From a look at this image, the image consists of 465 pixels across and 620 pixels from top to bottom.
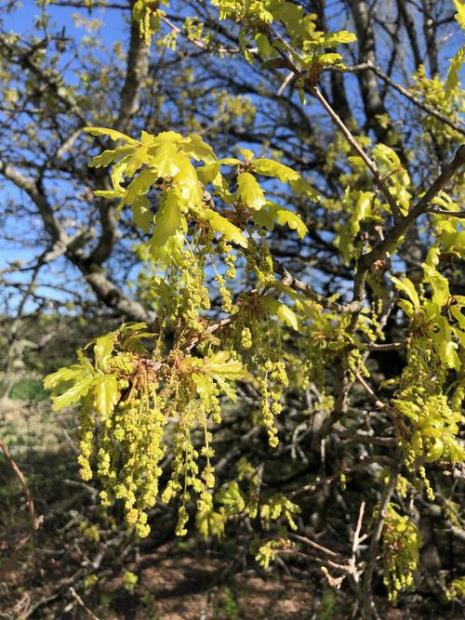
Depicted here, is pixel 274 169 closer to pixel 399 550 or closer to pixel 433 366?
pixel 433 366

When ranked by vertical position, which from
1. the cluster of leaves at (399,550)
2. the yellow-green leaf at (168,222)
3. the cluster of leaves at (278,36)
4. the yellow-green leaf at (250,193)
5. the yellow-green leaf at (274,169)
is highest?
the cluster of leaves at (278,36)

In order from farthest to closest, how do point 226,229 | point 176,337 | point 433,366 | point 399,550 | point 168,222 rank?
point 399,550
point 433,366
point 176,337
point 226,229
point 168,222

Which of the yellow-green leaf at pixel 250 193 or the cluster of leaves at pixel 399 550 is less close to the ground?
the yellow-green leaf at pixel 250 193

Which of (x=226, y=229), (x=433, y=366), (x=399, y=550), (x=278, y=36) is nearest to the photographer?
(x=226, y=229)

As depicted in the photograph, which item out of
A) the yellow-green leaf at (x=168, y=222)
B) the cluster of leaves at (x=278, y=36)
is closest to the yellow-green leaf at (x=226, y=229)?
the yellow-green leaf at (x=168, y=222)

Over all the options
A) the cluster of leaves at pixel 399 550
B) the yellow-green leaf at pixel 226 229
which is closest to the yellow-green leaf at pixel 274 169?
the yellow-green leaf at pixel 226 229

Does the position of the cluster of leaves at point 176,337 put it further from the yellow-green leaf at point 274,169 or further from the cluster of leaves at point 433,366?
the cluster of leaves at point 433,366

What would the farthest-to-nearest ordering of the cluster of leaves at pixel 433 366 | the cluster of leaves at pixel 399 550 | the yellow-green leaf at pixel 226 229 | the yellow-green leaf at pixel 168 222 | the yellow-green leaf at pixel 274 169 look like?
the cluster of leaves at pixel 399 550, the cluster of leaves at pixel 433 366, the yellow-green leaf at pixel 274 169, the yellow-green leaf at pixel 226 229, the yellow-green leaf at pixel 168 222

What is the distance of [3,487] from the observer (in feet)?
20.4

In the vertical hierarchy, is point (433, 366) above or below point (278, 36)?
below

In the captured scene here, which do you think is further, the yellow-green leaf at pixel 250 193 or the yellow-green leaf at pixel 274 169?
the yellow-green leaf at pixel 274 169

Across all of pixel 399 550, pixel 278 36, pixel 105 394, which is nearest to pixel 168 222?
pixel 105 394

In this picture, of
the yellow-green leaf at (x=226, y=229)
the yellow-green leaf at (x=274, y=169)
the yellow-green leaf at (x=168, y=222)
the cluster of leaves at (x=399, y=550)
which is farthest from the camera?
the cluster of leaves at (x=399, y=550)

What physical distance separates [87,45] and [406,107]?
3.33 metres
